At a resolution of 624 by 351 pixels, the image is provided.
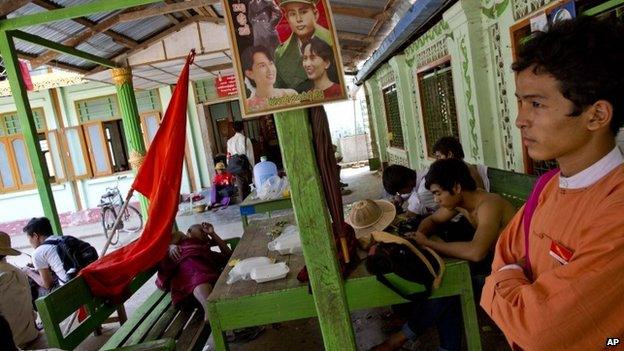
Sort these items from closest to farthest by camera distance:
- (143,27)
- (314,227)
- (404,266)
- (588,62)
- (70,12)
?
(588,62), (314,227), (404,266), (70,12), (143,27)

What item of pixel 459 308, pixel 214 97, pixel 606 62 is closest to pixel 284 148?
pixel 606 62

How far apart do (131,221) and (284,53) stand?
936 cm

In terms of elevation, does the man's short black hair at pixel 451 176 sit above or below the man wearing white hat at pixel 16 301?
above

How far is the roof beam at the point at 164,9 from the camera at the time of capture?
4836 mm

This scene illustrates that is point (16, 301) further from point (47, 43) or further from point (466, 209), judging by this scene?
point (466, 209)

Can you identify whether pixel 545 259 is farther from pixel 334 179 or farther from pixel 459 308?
pixel 459 308

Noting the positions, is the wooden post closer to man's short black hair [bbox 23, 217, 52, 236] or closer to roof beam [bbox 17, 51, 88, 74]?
man's short black hair [bbox 23, 217, 52, 236]

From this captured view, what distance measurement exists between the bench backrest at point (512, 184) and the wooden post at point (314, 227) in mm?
1911

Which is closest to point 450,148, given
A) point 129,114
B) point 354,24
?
point 354,24

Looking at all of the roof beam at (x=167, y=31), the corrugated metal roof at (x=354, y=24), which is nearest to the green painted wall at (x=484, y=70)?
the corrugated metal roof at (x=354, y=24)

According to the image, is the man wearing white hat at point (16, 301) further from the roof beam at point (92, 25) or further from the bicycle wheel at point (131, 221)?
the bicycle wheel at point (131, 221)

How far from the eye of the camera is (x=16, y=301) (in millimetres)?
3047

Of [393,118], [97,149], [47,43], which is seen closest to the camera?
[47,43]

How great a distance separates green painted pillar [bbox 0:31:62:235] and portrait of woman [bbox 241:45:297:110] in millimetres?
3552
